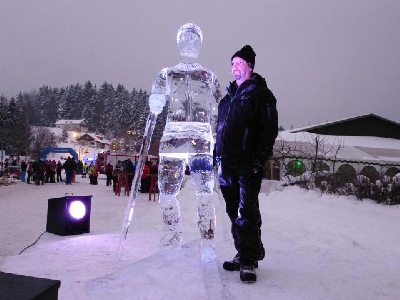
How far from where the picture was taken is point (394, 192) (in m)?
9.16

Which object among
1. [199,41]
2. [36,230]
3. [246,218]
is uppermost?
[199,41]

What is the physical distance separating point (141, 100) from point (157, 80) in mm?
71040

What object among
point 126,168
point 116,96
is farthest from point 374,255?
point 116,96

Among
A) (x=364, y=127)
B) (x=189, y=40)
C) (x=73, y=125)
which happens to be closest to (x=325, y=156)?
(x=364, y=127)

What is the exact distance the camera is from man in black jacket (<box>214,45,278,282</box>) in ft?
9.82

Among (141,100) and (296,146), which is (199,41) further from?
(141,100)

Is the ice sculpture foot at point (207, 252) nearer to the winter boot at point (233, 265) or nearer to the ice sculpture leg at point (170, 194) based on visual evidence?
the winter boot at point (233, 265)

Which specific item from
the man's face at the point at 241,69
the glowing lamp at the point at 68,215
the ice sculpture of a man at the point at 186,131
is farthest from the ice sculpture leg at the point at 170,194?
the glowing lamp at the point at 68,215

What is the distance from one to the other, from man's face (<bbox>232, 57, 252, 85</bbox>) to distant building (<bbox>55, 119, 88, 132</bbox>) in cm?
9143

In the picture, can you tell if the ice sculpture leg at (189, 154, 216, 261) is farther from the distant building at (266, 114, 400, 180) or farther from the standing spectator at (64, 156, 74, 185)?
the standing spectator at (64, 156, 74, 185)

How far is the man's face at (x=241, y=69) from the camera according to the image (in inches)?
133

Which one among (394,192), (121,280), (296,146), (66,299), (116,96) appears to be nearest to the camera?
(66,299)

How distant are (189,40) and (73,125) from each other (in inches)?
3659

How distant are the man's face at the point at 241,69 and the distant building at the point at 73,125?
3600 inches
